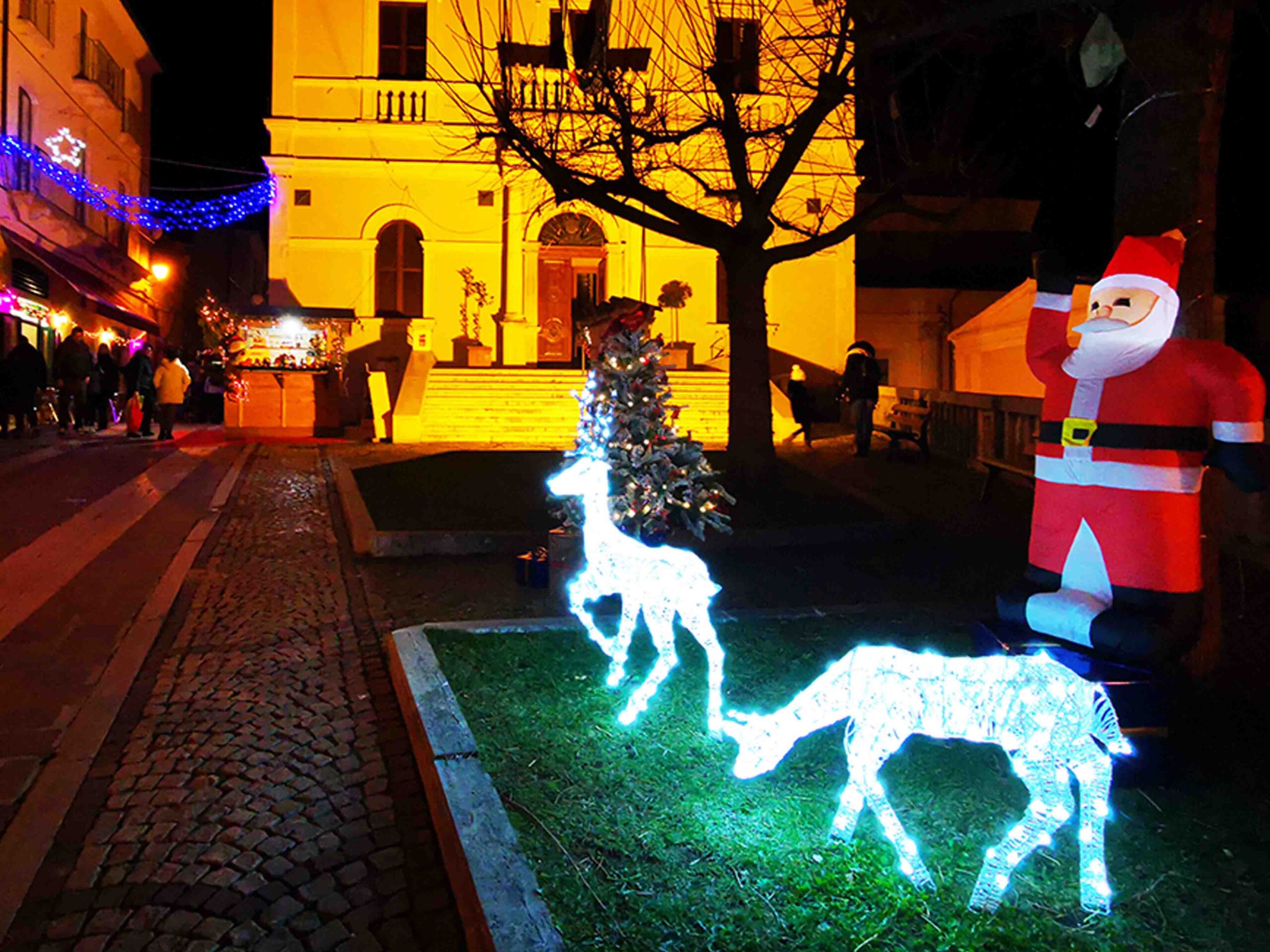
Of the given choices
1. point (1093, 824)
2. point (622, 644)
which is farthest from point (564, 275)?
point (1093, 824)

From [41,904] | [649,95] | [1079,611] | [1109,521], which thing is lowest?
[41,904]

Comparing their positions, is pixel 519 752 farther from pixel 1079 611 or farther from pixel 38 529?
pixel 38 529

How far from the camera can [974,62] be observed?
8.23m

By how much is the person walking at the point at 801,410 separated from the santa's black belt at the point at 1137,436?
13.9 m

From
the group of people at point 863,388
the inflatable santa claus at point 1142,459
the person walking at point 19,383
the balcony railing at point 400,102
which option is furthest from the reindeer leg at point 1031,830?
the balcony railing at point 400,102

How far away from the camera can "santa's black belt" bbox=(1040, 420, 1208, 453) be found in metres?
3.52

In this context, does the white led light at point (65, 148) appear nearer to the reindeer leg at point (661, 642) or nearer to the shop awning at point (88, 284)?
the shop awning at point (88, 284)

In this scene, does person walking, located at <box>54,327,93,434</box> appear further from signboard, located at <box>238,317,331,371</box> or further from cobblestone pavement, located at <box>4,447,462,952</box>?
cobblestone pavement, located at <box>4,447,462,952</box>

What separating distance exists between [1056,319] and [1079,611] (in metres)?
1.18

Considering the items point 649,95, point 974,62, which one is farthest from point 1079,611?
point 649,95

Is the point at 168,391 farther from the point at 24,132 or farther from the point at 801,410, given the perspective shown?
the point at 801,410

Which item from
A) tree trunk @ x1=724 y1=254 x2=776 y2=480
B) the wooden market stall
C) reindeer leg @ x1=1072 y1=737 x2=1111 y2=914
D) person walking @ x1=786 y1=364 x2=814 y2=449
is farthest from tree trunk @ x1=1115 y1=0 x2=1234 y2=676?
the wooden market stall

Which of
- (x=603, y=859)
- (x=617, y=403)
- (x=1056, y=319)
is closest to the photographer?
(x=603, y=859)

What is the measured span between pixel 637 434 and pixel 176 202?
80.0 feet
